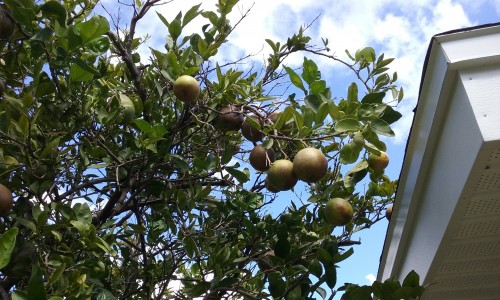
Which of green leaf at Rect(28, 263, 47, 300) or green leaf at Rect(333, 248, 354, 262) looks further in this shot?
green leaf at Rect(333, 248, 354, 262)

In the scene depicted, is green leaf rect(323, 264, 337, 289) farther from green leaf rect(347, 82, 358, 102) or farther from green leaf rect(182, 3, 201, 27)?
green leaf rect(182, 3, 201, 27)

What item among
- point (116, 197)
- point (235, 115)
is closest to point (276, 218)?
point (235, 115)

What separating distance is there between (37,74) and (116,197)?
852mm

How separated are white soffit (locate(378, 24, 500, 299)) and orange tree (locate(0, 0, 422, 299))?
7.4 inches

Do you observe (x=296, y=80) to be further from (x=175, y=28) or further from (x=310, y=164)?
(x=175, y=28)

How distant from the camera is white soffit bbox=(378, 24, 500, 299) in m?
1.64

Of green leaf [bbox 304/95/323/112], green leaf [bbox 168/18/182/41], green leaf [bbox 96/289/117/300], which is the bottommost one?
green leaf [bbox 96/289/117/300]

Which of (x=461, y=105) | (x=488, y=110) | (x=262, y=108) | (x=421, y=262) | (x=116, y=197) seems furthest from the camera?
(x=116, y=197)

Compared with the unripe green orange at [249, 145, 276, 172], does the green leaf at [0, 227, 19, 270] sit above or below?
below


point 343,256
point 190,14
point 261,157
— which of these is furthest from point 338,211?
point 190,14

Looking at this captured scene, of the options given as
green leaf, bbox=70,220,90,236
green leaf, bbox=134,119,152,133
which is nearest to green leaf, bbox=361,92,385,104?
green leaf, bbox=134,119,152,133

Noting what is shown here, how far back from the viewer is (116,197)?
2916 mm

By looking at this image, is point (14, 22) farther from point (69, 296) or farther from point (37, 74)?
→ point (69, 296)

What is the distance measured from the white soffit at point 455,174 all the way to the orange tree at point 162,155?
0.61ft
